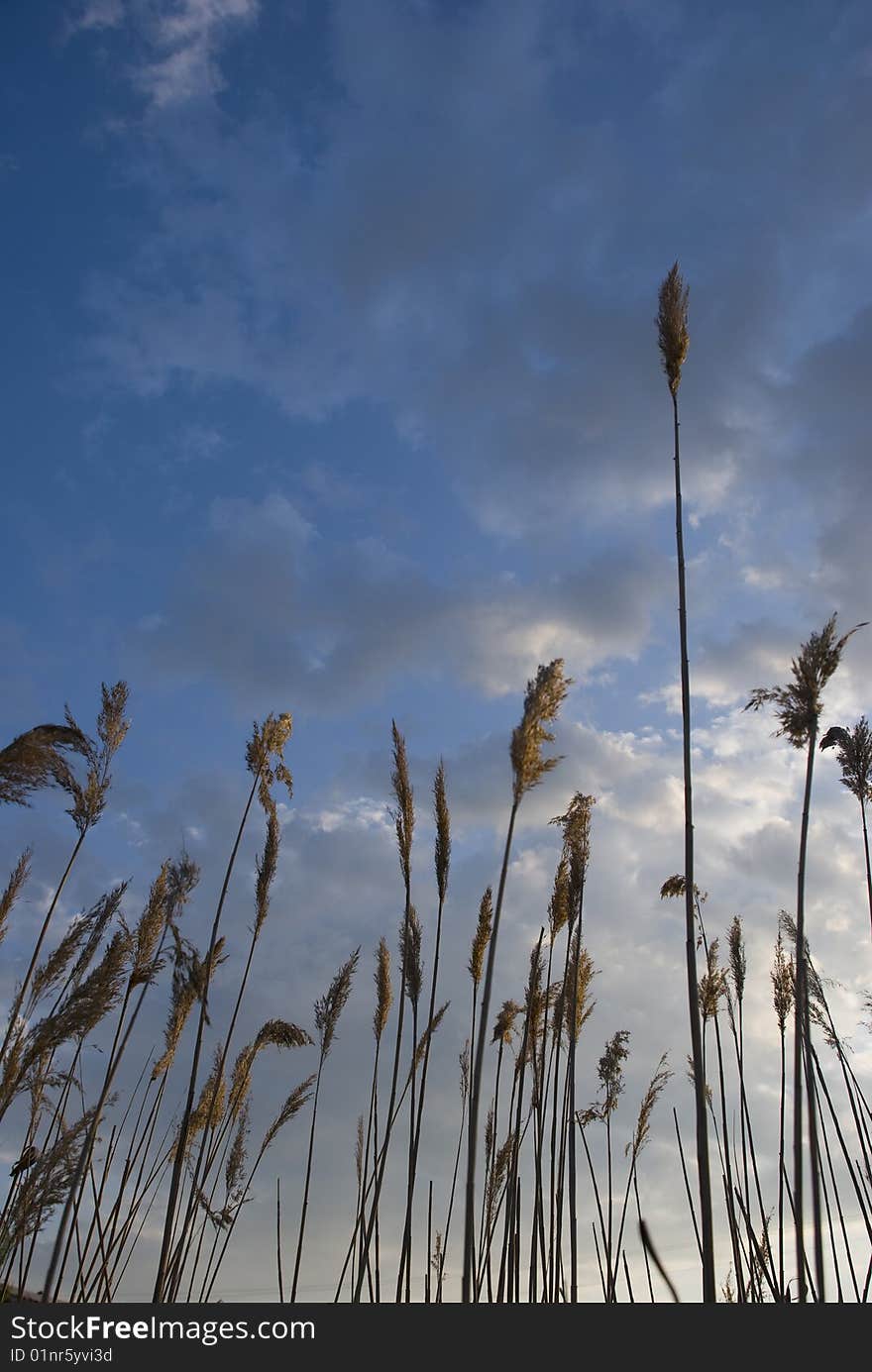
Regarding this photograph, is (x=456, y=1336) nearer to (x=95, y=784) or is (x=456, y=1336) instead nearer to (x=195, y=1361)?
(x=195, y=1361)

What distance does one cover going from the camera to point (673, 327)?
197 inches

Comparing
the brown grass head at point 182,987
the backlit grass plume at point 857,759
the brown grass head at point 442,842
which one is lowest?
the brown grass head at point 182,987

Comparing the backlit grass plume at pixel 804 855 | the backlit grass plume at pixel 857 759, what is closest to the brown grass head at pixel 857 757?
the backlit grass plume at pixel 857 759

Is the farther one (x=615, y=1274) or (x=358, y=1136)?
(x=358, y=1136)

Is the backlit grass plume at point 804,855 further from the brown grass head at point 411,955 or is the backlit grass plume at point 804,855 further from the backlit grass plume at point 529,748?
the brown grass head at point 411,955

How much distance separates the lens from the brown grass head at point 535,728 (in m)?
3.75

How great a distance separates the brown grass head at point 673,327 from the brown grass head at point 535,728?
215 cm

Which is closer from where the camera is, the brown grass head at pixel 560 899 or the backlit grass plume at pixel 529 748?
the backlit grass plume at pixel 529 748

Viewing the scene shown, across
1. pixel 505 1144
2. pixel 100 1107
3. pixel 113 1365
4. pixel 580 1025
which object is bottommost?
pixel 113 1365

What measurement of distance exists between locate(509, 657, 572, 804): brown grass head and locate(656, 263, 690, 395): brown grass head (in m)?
2.15

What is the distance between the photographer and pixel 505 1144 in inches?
268

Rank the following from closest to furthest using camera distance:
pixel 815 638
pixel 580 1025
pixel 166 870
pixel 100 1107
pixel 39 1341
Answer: pixel 39 1341
pixel 815 638
pixel 100 1107
pixel 166 870
pixel 580 1025

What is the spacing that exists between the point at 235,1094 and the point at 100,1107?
2586 millimetres

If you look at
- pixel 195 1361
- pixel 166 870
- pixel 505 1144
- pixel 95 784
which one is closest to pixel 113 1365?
pixel 195 1361
